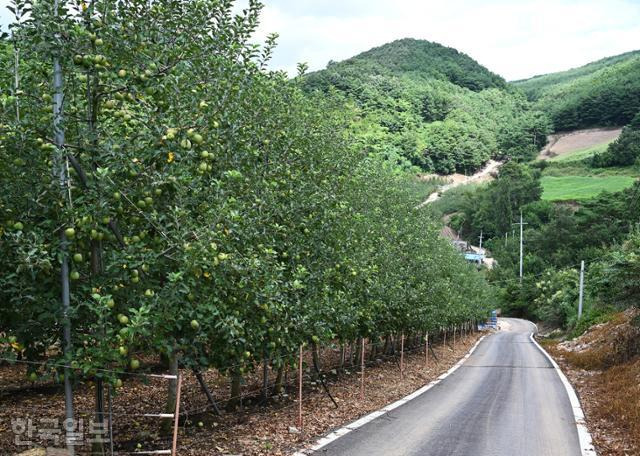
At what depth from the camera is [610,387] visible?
15.3 meters

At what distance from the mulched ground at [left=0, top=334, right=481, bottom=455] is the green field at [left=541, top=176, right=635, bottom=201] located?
335 feet

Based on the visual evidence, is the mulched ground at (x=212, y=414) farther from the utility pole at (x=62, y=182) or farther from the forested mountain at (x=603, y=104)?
the forested mountain at (x=603, y=104)

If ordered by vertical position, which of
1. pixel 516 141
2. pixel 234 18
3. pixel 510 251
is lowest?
pixel 510 251

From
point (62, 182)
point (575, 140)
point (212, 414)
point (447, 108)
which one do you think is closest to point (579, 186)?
point (447, 108)

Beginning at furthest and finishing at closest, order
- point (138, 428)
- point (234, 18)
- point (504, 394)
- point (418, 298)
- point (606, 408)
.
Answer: point (418, 298) → point (504, 394) → point (606, 408) → point (138, 428) → point (234, 18)

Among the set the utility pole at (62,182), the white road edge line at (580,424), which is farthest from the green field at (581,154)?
the utility pole at (62,182)

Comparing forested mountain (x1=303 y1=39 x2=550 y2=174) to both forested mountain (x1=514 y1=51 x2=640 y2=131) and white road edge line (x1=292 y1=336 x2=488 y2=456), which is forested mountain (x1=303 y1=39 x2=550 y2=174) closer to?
forested mountain (x1=514 y1=51 x2=640 y2=131)

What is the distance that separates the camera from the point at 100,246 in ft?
18.6

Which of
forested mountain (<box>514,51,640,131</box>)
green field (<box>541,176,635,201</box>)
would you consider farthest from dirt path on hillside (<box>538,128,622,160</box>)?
green field (<box>541,176,635,201</box>)

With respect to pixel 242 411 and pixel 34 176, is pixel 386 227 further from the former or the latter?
pixel 34 176

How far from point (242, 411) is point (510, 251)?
105 metres

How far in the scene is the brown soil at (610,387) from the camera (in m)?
9.70

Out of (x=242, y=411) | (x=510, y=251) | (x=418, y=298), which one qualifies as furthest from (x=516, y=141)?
(x=242, y=411)

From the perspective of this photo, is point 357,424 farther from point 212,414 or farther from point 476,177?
point 476,177
